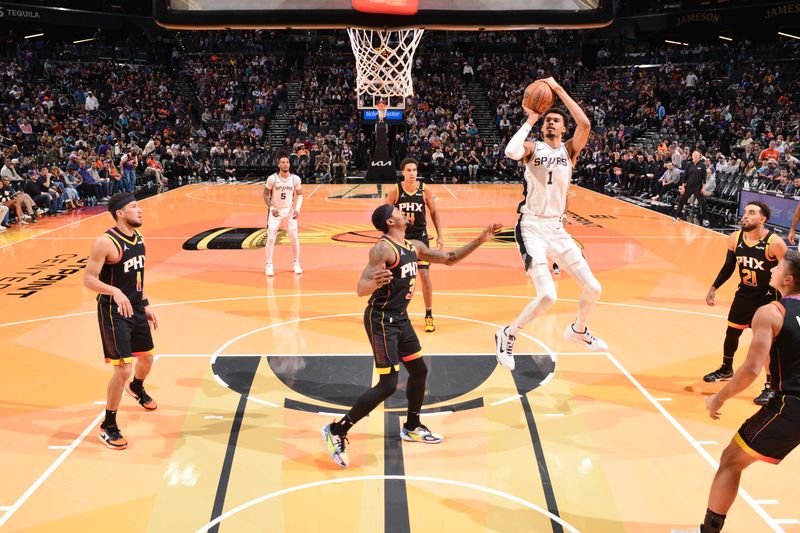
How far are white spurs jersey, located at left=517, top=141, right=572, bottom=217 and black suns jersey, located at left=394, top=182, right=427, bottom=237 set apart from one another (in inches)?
94.4

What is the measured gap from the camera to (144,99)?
112 feet

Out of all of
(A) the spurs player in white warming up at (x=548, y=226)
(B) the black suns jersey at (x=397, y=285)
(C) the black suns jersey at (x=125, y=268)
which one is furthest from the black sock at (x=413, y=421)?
(C) the black suns jersey at (x=125, y=268)

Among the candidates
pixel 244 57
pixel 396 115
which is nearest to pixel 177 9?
pixel 396 115

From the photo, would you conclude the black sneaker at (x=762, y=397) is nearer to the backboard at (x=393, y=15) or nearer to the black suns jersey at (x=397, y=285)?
the black suns jersey at (x=397, y=285)

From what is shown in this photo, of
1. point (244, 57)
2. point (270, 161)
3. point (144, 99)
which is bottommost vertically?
point (270, 161)

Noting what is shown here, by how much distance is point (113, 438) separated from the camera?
5.39m

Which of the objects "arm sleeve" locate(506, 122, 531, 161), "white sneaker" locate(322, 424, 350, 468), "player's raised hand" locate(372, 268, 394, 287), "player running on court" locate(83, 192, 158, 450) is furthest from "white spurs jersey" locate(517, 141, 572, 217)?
"player running on court" locate(83, 192, 158, 450)

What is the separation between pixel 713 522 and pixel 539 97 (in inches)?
130

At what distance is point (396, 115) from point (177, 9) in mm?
21950

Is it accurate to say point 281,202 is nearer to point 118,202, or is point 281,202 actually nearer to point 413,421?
point 118,202

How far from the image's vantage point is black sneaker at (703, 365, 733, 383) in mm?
6758

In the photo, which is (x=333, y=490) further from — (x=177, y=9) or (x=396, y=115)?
(x=396, y=115)

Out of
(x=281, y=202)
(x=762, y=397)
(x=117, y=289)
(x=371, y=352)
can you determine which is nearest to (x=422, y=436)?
(x=371, y=352)

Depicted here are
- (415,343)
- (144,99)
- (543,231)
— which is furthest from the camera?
(144,99)
